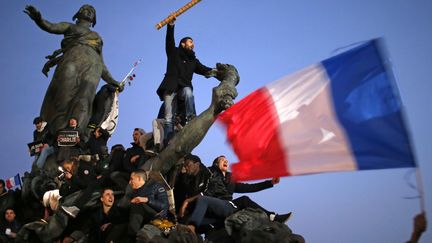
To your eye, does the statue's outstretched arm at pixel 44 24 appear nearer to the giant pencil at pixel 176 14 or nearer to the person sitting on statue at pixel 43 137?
the person sitting on statue at pixel 43 137

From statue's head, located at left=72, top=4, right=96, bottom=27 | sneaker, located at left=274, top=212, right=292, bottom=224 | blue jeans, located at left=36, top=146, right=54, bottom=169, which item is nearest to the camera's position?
sneaker, located at left=274, top=212, right=292, bottom=224

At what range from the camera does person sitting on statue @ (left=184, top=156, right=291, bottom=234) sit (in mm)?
8422

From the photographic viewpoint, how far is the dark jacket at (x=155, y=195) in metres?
8.13

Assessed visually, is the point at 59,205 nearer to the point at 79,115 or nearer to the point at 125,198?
the point at 125,198

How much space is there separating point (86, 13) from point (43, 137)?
14.9 feet

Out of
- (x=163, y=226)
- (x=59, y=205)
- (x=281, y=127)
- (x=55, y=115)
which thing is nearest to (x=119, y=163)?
(x=59, y=205)

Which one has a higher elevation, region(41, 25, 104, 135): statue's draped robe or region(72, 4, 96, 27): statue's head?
region(72, 4, 96, 27): statue's head

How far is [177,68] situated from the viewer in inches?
441

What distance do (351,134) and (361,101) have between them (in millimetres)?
414

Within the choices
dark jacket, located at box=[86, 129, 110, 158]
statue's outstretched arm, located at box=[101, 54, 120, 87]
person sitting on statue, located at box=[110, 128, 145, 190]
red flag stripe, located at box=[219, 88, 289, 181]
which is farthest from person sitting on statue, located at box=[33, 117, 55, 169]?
red flag stripe, located at box=[219, 88, 289, 181]

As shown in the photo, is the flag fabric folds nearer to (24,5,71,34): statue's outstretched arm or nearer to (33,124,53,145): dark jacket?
(33,124,53,145): dark jacket

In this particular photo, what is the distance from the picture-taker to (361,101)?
20.1 feet

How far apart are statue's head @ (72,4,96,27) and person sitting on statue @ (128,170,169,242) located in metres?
11.0

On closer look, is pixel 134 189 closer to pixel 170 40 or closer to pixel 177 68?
pixel 177 68
